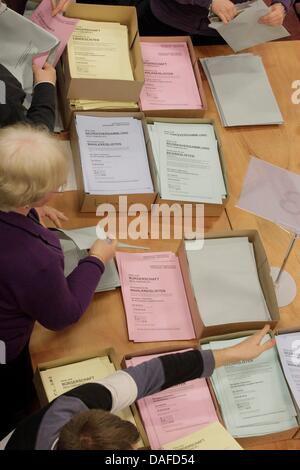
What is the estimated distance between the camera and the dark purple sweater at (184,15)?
2512 mm

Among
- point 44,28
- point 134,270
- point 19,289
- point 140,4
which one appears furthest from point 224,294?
point 140,4

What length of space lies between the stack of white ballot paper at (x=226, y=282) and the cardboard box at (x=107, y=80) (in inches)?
24.3

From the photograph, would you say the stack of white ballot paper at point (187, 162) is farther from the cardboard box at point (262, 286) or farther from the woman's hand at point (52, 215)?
the woman's hand at point (52, 215)

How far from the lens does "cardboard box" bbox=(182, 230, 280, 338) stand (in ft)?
5.84

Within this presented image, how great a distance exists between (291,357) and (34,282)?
30.1 inches

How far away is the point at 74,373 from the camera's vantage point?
5.41 ft

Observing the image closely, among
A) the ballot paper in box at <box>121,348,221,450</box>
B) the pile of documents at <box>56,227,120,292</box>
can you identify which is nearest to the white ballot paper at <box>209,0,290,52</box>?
the pile of documents at <box>56,227,120,292</box>

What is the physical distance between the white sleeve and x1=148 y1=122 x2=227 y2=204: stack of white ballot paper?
699mm

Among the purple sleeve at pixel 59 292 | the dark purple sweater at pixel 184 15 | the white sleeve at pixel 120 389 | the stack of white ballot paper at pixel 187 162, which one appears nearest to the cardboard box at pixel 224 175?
the stack of white ballot paper at pixel 187 162

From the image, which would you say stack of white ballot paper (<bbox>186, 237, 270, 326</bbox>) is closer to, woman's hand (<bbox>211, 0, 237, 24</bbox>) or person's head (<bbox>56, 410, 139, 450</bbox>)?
person's head (<bbox>56, 410, 139, 450</bbox>)

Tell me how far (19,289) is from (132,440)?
1.59 feet

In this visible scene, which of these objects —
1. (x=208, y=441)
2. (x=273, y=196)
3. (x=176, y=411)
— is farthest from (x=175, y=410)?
(x=273, y=196)

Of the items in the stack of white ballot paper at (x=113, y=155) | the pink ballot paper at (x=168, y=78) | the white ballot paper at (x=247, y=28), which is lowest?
the stack of white ballot paper at (x=113, y=155)

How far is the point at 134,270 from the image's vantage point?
6.30 feet
